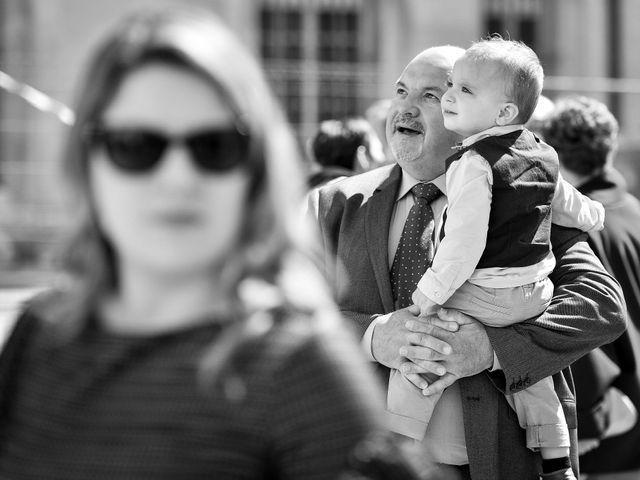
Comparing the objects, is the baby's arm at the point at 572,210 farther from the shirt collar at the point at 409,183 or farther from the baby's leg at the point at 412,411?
the baby's leg at the point at 412,411

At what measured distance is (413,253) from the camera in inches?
120

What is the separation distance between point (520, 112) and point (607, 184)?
1.39m

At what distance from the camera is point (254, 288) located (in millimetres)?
1559

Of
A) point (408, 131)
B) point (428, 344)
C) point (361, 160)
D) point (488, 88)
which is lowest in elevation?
point (428, 344)

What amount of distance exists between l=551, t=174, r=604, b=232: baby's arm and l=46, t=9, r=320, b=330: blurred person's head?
1648mm

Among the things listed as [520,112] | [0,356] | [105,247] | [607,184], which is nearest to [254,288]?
[105,247]

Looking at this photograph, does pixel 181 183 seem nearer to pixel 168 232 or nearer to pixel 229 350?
pixel 168 232

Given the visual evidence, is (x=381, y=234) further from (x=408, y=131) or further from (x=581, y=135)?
(x=581, y=135)

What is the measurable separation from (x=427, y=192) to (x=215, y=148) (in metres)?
1.68

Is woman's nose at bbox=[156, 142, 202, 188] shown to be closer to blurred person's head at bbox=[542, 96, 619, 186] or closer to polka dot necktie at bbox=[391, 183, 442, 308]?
polka dot necktie at bbox=[391, 183, 442, 308]

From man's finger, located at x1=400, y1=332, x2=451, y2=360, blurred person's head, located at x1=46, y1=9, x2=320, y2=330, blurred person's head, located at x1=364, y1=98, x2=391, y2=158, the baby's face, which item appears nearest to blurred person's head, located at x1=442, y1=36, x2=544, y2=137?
the baby's face

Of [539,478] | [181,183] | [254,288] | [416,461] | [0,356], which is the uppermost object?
[181,183]

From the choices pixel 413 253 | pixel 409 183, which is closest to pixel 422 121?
pixel 409 183

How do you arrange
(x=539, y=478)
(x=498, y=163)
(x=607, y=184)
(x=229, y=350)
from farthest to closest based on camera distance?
1. (x=607, y=184)
2. (x=539, y=478)
3. (x=498, y=163)
4. (x=229, y=350)
